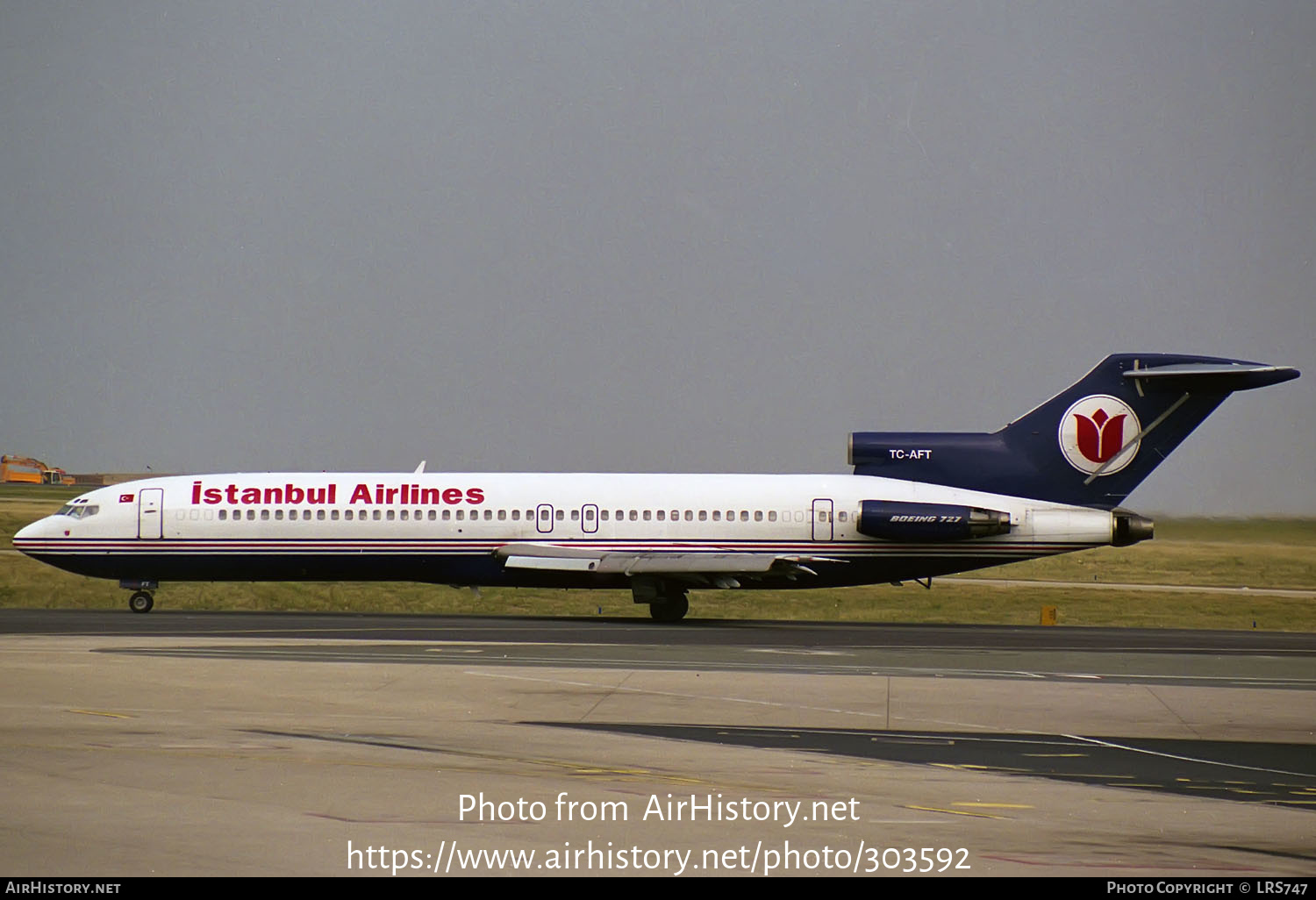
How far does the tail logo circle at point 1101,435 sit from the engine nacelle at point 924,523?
2.85m

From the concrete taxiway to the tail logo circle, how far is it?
10917 millimetres

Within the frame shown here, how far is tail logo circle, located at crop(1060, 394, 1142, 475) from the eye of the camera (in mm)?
36781

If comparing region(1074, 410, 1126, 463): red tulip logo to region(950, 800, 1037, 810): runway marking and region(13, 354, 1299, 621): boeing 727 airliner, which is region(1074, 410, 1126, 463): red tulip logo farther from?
region(950, 800, 1037, 810): runway marking

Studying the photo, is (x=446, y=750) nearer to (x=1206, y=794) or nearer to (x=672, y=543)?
(x=1206, y=794)

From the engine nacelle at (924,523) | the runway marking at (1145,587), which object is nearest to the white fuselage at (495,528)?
the engine nacelle at (924,523)

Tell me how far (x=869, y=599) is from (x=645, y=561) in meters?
12.3

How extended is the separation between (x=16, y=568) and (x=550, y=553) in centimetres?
2060

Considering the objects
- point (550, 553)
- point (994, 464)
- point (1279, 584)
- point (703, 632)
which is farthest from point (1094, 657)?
point (1279, 584)

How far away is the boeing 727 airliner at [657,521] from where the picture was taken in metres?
35.8

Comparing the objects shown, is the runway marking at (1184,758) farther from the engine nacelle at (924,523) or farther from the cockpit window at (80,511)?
the cockpit window at (80,511)

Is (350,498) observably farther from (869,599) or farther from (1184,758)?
(1184,758)

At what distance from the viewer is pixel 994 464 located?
37.1 m

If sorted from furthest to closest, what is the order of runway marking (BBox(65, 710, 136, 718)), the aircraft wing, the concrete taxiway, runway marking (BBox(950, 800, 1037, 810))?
the aircraft wing, runway marking (BBox(65, 710, 136, 718)), runway marking (BBox(950, 800, 1037, 810)), the concrete taxiway

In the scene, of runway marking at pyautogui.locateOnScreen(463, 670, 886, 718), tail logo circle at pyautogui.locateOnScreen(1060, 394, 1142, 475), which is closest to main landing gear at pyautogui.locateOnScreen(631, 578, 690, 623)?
tail logo circle at pyautogui.locateOnScreen(1060, 394, 1142, 475)
